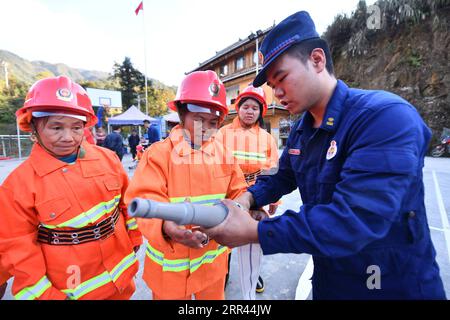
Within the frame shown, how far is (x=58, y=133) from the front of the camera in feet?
4.97

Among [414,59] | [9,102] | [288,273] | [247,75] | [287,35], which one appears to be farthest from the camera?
[9,102]

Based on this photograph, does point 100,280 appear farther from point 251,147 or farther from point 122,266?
point 251,147

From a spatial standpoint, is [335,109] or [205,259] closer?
[335,109]

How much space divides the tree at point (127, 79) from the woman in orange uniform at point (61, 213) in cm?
4392

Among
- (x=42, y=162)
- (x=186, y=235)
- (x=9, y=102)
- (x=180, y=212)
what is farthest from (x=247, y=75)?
(x=9, y=102)

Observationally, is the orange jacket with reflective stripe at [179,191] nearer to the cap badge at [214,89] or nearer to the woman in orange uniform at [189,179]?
the woman in orange uniform at [189,179]

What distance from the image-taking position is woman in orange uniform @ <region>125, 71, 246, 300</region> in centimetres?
145

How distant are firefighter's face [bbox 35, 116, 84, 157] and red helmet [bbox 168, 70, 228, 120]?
720mm

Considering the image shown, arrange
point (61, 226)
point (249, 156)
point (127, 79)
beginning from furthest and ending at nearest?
point (127, 79) < point (249, 156) < point (61, 226)

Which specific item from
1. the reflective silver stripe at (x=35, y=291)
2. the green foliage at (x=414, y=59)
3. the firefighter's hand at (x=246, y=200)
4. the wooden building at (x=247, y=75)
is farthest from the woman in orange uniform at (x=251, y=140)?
the green foliage at (x=414, y=59)

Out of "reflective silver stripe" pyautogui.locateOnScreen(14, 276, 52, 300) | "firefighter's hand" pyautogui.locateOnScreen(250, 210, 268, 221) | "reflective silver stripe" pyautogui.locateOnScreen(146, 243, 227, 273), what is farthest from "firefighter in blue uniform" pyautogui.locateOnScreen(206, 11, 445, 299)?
"reflective silver stripe" pyautogui.locateOnScreen(14, 276, 52, 300)

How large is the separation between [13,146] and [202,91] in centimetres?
1842

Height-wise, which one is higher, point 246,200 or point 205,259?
point 246,200

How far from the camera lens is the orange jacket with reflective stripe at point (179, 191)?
4.64 feet
